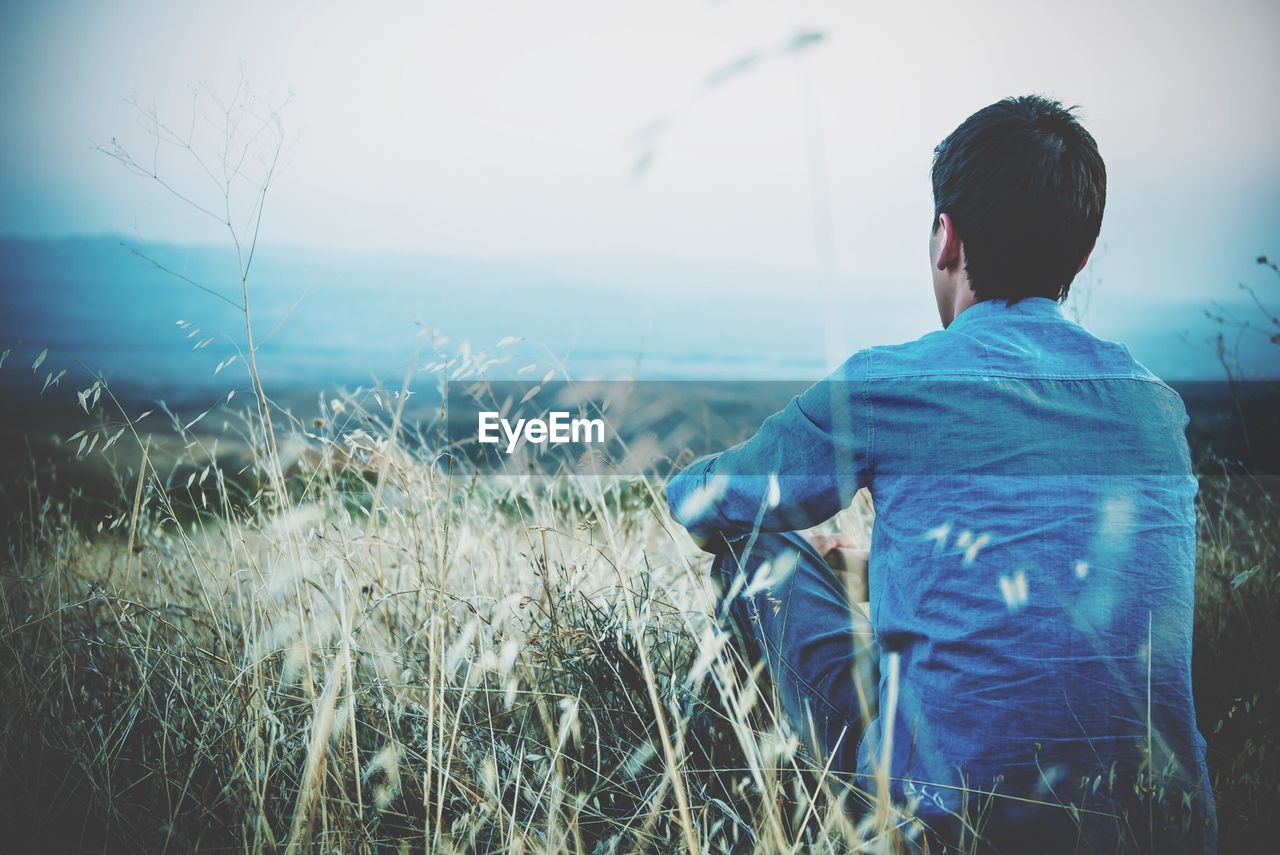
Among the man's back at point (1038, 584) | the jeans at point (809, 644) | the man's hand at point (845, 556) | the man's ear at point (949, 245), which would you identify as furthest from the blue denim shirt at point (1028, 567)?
the man's hand at point (845, 556)

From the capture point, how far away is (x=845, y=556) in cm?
175

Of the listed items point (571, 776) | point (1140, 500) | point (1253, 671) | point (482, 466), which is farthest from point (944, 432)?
point (1253, 671)

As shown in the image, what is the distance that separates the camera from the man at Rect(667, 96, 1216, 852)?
1097mm

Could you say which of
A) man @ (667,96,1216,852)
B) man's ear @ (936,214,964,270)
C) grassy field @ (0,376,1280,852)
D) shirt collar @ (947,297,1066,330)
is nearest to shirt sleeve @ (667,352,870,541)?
man @ (667,96,1216,852)

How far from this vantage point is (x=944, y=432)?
3.83 feet

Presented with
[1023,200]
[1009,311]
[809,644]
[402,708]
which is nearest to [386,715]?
[402,708]

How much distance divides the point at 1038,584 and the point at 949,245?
26.5 inches

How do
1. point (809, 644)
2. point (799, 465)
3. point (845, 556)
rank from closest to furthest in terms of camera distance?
point (799, 465) → point (809, 644) → point (845, 556)

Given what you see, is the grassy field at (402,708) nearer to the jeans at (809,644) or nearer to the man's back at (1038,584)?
the jeans at (809,644)

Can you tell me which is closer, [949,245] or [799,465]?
[799,465]

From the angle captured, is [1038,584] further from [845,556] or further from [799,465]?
Answer: [845,556]

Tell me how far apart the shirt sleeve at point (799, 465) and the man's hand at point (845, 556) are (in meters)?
0.43

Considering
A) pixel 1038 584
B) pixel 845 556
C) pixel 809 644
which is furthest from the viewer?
pixel 845 556

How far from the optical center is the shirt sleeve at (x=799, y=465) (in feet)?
4.02
